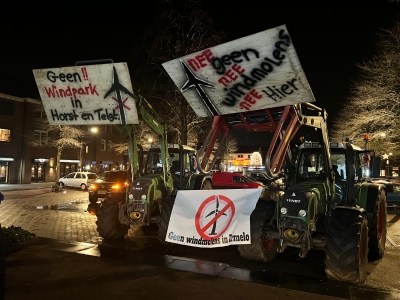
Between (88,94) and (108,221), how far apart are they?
322 cm

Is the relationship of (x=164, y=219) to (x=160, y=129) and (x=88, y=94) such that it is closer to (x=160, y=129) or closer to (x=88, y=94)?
(x=160, y=129)

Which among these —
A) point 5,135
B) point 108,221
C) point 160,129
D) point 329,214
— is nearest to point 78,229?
point 108,221

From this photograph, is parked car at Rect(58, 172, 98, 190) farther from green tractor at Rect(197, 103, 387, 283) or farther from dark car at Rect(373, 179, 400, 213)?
green tractor at Rect(197, 103, 387, 283)

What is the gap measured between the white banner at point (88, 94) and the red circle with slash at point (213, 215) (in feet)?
8.23

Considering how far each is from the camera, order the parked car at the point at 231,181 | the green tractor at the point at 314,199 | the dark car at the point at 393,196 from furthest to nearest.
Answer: the parked car at the point at 231,181 → the dark car at the point at 393,196 → the green tractor at the point at 314,199

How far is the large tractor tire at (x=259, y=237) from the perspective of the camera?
253 inches

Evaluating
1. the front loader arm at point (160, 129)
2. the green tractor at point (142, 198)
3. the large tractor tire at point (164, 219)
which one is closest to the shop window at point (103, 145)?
the green tractor at point (142, 198)

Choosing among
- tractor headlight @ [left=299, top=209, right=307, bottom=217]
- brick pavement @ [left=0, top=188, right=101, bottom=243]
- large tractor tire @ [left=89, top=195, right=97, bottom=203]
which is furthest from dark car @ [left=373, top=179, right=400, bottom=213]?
large tractor tire @ [left=89, top=195, right=97, bottom=203]

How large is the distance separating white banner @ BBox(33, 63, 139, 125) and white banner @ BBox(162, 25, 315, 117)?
4.99ft

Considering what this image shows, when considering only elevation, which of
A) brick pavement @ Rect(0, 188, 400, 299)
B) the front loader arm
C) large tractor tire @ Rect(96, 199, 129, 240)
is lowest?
brick pavement @ Rect(0, 188, 400, 299)

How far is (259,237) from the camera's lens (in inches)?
253

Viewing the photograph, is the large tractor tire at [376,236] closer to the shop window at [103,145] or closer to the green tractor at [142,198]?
the green tractor at [142,198]

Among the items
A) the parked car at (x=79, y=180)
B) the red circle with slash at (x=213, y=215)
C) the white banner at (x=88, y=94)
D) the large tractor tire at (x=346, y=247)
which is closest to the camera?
the large tractor tire at (x=346, y=247)

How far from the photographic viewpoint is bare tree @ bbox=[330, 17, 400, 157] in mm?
19547
